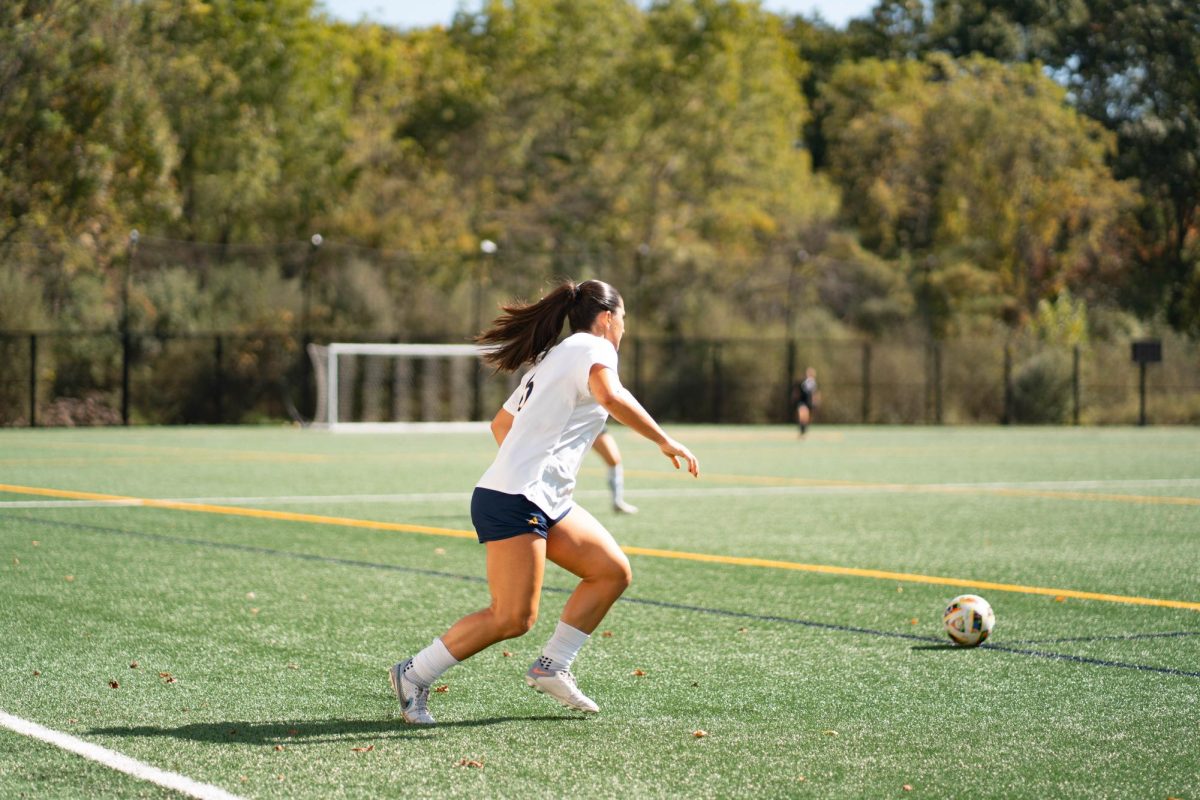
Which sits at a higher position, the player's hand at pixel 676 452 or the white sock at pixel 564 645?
the player's hand at pixel 676 452

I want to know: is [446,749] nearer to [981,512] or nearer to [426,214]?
[981,512]

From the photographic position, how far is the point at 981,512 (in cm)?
1680

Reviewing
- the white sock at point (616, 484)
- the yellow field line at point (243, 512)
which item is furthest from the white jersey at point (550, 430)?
the white sock at point (616, 484)

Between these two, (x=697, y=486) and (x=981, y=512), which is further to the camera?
(x=697, y=486)

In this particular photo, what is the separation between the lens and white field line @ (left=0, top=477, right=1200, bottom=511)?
16.8 m

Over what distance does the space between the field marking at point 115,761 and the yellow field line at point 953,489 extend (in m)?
14.6

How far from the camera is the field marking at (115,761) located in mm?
5113

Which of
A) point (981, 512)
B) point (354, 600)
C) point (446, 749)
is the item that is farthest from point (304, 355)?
point (446, 749)

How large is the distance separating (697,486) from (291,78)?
42960 millimetres

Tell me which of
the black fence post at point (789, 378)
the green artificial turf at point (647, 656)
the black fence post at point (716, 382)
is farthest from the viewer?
the black fence post at point (716, 382)

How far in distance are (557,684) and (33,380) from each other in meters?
38.5

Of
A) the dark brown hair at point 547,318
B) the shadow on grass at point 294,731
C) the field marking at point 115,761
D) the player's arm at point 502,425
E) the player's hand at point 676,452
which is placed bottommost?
the shadow on grass at point 294,731

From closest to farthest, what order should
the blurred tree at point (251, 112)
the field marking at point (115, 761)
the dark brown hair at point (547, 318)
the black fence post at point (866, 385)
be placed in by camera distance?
1. the field marking at point (115, 761)
2. the dark brown hair at point (547, 318)
3. the black fence post at point (866, 385)
4. the blurred tree at point (251, 112)

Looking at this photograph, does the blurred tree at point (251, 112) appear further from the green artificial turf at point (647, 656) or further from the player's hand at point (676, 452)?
Result: the player's hand at point (676, 452)
